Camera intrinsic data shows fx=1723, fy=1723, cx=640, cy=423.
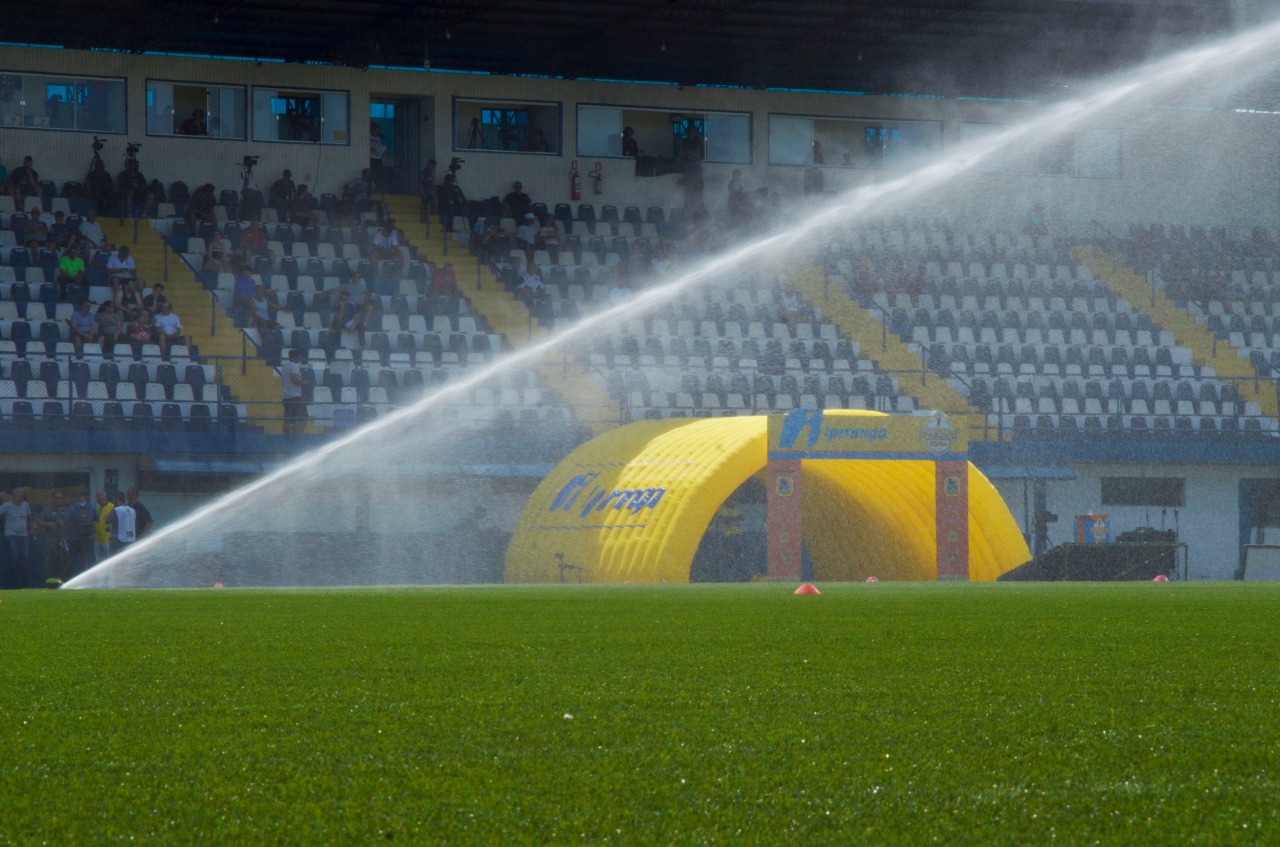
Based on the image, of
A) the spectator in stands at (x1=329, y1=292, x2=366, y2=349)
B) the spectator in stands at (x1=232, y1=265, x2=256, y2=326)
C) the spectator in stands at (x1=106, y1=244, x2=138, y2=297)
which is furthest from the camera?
the spectator in stands at (x1=232, y1=265, x2=256, y2=326)

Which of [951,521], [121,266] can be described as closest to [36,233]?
[121,266]

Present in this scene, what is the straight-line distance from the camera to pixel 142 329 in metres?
Answer: 26.7

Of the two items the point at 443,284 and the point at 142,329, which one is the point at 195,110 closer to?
the point at 443,284

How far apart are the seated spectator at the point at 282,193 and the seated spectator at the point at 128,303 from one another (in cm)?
473

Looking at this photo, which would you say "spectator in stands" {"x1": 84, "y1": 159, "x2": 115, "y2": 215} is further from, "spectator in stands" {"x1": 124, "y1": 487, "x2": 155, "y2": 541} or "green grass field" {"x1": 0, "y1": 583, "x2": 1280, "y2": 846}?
"green grass field" {"x1": 0, "y1": 583, "x2": 1280, "y2": 846}

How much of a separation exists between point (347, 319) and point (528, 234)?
5.66m

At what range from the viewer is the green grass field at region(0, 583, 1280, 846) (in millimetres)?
3814

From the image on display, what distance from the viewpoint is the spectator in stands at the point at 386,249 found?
100 ft

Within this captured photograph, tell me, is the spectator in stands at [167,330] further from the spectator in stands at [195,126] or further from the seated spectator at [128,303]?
the spectator in stands at [195,126]

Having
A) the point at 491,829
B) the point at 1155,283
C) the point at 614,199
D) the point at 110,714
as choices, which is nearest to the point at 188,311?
the point at 614,199

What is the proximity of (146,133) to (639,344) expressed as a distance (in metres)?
10.8

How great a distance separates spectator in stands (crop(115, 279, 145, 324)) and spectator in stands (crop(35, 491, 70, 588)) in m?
4.52

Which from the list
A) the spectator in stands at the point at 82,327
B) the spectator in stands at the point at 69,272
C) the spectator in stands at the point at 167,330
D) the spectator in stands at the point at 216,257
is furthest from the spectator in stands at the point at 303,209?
the spectator in stands at the point at 82,327

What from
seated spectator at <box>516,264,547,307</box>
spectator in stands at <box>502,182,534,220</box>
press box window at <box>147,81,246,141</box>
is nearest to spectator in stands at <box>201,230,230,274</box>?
press box window at <box>147,81,246,141</box>
